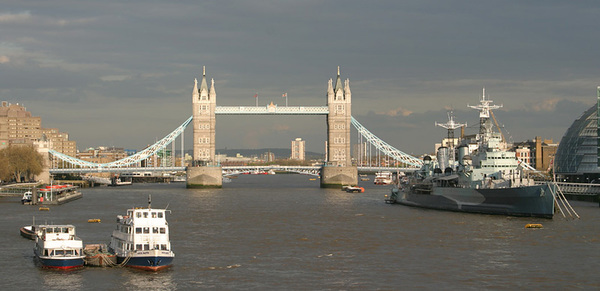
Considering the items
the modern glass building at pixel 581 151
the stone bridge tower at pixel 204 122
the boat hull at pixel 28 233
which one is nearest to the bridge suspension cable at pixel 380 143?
the stone bridge tower at pixel 204 122

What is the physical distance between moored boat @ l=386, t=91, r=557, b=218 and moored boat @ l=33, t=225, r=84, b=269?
3207 cm

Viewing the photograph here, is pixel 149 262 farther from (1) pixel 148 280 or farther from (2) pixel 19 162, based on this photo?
(2) pixel 19 162

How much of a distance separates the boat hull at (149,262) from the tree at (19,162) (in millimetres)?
80965

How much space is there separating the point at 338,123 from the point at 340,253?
9233 cm

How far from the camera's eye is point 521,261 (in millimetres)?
39594

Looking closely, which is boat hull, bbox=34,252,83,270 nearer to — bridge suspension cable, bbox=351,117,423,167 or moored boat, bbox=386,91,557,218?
moored boat, bbox=386,91,557,218

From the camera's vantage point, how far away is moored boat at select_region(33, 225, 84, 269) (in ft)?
119

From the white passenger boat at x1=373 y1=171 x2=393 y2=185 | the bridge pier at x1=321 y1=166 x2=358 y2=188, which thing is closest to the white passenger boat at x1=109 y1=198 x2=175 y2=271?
the bridge pier at x1=321 y1=166 x2=358 y2=188

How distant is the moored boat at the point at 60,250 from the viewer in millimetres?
36281

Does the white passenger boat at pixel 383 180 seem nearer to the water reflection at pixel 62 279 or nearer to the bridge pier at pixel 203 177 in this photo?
the bridge pier at pixel 203 177

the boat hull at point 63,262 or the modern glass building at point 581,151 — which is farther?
the modern glass building at point 581,151

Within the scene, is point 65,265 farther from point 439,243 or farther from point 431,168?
point 431,168

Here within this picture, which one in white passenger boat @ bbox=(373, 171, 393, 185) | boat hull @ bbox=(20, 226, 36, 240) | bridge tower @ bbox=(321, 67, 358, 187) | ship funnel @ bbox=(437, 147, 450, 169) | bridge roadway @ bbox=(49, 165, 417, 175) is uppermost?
bridge tower @ bbox=(321, 67, 358, 187)

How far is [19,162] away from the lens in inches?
4628
